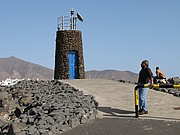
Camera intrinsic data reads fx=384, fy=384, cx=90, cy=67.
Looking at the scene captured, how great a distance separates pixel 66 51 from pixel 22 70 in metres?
72.2

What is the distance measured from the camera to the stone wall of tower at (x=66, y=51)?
28641 mm

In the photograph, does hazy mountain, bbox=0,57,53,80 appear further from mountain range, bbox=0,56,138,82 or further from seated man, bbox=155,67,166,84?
seated man, bbox=155,67,166,84

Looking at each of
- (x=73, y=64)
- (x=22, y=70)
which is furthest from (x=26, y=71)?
(x=73, y=64)

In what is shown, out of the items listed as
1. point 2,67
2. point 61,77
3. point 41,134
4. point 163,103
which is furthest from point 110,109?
point 2,67

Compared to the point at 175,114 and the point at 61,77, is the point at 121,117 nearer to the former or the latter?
the point at 175,114

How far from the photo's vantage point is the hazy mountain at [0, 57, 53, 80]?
305 feet

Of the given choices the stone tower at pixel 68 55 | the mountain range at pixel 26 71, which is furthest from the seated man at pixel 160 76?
the mountain range at pixel 26 71

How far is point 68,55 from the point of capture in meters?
28.9

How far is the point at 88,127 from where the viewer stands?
955 centimetres

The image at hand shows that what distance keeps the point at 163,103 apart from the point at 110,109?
2.38 metres

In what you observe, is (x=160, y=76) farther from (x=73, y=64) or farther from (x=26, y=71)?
(x=26, y=71)

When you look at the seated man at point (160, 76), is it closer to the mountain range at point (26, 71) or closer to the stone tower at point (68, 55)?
the stone tower at point (68, 55)

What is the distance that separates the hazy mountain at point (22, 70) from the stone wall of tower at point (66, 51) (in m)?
62.1

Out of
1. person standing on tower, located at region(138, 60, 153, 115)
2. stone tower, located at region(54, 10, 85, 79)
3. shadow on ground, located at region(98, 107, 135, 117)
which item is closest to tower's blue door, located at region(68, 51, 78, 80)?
stone tower, located at region(54, 10, 85, 79)
